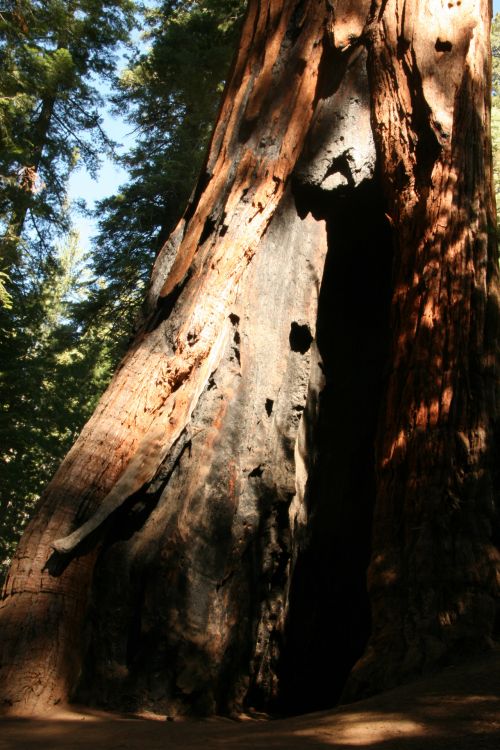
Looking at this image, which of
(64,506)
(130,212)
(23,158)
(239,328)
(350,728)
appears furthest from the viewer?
(130,212)

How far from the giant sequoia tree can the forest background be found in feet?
24.5

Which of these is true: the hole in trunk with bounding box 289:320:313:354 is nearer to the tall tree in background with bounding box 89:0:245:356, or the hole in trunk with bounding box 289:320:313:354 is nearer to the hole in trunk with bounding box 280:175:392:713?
the hole in trunk with bounding box 280:175:392:713

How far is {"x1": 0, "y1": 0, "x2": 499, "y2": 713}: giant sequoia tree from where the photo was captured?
349cm

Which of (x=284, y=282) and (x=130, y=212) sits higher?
(x=130, y=212)

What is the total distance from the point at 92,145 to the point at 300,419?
17218 mm

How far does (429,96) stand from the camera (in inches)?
192

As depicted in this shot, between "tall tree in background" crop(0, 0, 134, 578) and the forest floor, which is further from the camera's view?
"tall tree in background" crop(0, 0, 134, 578)

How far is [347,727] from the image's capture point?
7.70ft

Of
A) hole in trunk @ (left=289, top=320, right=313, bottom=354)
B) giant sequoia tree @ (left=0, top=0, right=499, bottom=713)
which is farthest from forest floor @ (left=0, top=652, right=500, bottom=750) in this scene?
hole in trunk @ (left=289, top=320, right=313, bottom=354)

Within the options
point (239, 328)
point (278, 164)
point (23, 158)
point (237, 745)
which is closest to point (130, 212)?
point (23, 158)

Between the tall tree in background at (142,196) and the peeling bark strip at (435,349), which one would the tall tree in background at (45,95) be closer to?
the tall tree in background at (142,196)

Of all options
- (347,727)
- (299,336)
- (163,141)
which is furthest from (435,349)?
(163,141)

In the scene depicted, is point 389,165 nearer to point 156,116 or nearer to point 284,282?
point 284,282

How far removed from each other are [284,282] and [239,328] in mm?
649
